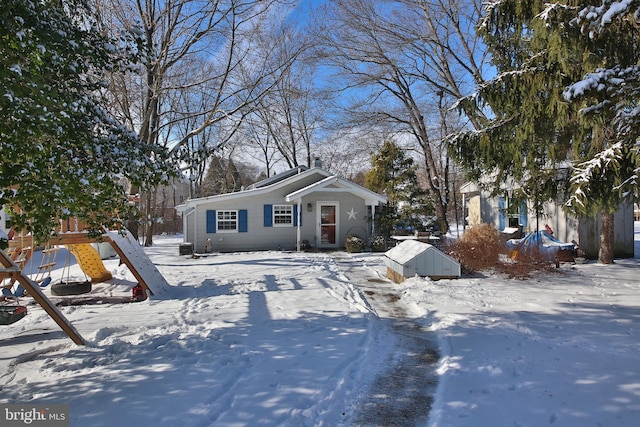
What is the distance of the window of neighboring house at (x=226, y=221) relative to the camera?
1605cm

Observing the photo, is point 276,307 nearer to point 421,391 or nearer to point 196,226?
point 421,391

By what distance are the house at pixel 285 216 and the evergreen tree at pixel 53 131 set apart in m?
11.3

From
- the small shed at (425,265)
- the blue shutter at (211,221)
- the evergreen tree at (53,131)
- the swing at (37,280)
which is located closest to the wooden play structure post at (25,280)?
the evergreen tree at (53,131)

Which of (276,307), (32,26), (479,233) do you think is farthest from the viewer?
(479,233)

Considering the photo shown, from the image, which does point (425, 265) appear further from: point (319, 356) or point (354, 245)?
point (354, 245)

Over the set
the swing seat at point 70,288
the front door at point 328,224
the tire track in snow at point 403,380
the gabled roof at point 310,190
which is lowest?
the tire track in snow at point 403,380

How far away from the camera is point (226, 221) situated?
16.2 m

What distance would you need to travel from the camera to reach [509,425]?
3.02 metres

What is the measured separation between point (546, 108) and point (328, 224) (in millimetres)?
11159

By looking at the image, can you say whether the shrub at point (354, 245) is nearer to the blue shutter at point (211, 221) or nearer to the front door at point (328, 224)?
the front door at point (328, 224)

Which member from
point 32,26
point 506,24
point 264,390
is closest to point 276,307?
point 264,390

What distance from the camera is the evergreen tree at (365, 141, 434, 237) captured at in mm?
17031

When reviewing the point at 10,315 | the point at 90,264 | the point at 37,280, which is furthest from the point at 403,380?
the point at 37,280

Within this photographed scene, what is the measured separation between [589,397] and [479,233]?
6549 millimetres
